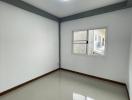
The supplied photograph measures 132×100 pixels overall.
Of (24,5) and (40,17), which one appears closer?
(24,5)

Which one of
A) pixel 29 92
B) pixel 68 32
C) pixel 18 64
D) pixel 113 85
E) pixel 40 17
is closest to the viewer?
pixel 29 92

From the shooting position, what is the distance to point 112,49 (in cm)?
285

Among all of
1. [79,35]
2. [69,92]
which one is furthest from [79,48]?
[69,92]

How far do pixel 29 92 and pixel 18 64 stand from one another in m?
0.88

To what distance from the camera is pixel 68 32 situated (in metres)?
3.94

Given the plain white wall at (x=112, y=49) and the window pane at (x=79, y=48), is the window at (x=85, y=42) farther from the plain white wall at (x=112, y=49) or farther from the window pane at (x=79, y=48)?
the plain white wall at (x=112, y=49)

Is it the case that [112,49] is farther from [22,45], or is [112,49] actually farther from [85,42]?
[22,45]

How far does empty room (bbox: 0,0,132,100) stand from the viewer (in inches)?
88.2

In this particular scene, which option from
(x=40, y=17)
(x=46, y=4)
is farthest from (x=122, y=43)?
(x=40, y=17)

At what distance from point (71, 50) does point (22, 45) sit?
208 centimetres

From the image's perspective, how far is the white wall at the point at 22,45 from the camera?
222 cm

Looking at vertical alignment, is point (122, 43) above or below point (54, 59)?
above

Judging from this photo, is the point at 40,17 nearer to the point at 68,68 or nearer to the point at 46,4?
the point at 46,4

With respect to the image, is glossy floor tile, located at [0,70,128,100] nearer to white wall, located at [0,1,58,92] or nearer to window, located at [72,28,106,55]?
white wall, located at [0,1,58,92]
